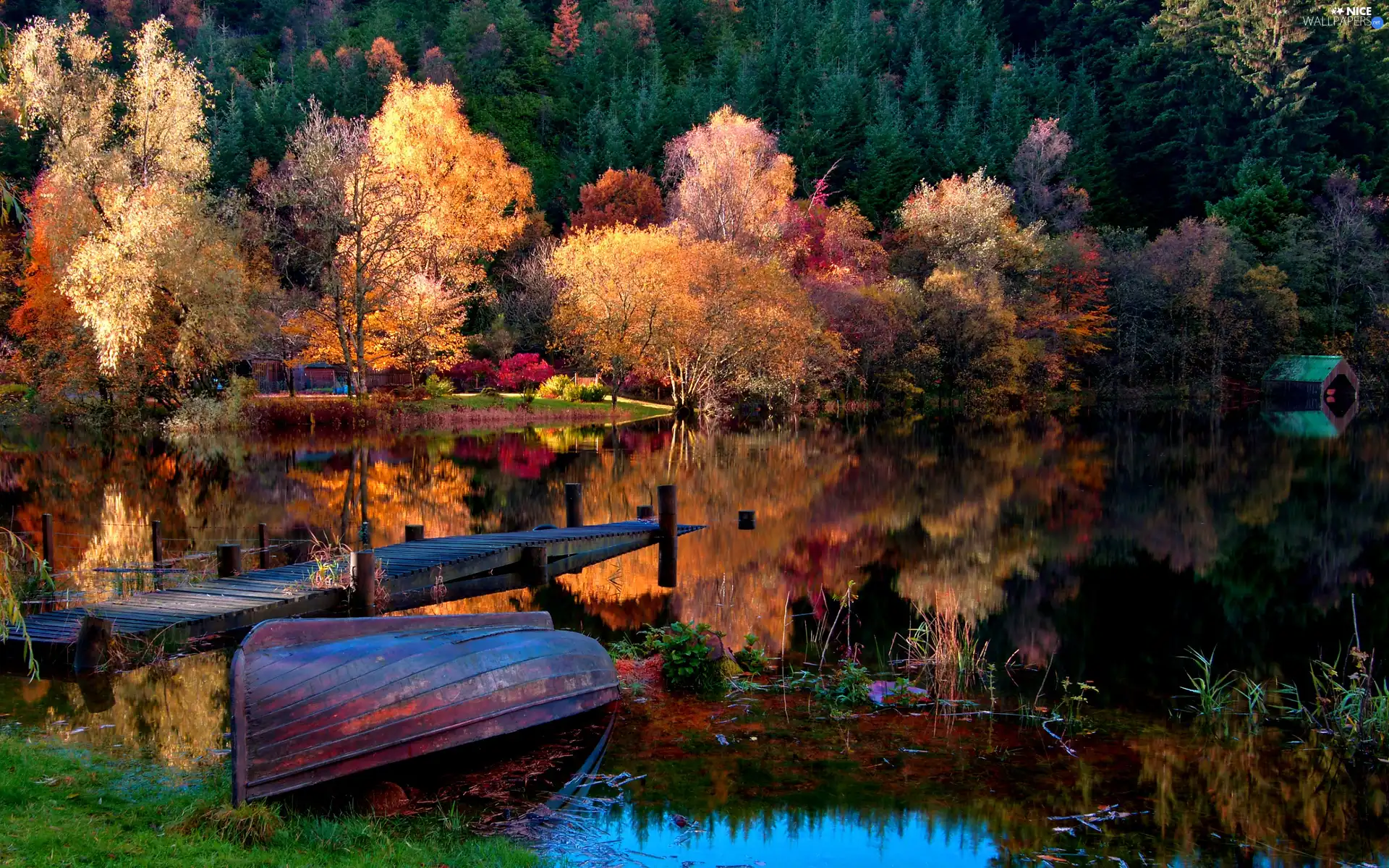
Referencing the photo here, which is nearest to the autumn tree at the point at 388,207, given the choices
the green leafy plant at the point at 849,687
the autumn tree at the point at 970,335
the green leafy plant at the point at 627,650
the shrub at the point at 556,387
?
the shrub at the point at 556,387

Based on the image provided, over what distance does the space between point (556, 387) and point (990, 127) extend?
131 ft

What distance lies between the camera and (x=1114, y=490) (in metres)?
26.1

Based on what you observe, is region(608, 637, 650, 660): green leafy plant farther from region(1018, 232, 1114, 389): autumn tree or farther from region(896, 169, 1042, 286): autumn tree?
region(1018, 232, 1114, 389): autumn tree

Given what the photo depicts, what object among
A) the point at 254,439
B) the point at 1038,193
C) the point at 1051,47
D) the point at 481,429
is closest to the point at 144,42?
the point at 254,439

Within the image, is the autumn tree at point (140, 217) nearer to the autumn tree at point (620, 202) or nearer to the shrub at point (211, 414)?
the shrub at point (211, 414)

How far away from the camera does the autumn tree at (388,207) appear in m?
40.5

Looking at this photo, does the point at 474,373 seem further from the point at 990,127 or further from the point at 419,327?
the point at 990,127

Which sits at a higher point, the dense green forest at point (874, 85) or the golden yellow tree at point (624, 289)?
the dense green forest at point (874, 85)

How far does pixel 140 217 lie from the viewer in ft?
117

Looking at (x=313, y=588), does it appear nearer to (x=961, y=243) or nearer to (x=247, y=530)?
(x=247, y=530)

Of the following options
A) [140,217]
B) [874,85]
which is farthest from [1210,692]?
[874,85]

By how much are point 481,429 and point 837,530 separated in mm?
24064

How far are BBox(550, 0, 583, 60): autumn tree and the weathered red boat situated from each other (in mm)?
84744

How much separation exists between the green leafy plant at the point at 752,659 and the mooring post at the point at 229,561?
22.5 ft
